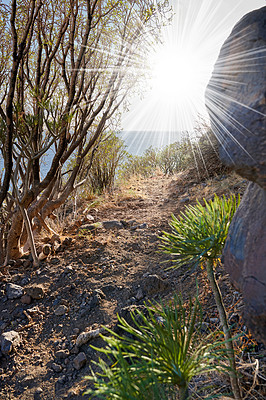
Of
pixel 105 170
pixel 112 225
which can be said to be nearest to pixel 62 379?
pixel 112 225

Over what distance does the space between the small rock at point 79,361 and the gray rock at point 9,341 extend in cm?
56

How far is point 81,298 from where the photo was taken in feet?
9.04

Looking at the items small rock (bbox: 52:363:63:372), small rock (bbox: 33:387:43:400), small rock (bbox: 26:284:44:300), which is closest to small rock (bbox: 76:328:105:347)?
small rock (bbox: 52:363:63:372)

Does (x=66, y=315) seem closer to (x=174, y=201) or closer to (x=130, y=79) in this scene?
(x=174, y=201)

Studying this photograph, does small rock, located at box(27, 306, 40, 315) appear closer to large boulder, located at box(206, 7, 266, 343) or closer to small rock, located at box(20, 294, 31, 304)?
small rock, located at box(20, 294, 31, 304)

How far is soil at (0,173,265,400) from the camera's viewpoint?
6.28 ft

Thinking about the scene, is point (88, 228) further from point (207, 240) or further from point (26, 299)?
point (207, 240)

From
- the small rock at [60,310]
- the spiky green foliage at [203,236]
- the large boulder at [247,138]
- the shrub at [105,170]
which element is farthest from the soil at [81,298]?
the shrub at [105,170]

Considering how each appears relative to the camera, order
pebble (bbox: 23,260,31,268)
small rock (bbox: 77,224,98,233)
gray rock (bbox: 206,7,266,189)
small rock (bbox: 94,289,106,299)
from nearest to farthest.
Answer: gray rock (bbox: 206,7,266,189) < small rock (bbox: 94,289,106,299) < pebble (bbox: 23,260,31,268) < small rock (bbox: 77,224,98,233)

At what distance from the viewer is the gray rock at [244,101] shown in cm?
83

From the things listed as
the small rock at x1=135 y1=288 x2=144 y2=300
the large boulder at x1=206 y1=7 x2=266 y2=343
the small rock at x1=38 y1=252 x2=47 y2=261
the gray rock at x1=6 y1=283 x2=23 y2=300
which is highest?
the large boulder at x1=206 y1=7 x2=266 y2=343

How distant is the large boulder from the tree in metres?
2.29

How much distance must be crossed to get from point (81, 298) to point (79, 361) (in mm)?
738

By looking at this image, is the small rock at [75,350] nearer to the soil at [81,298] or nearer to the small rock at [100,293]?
the soil at [81,298]
